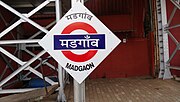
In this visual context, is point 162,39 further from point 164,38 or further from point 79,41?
point 79,41

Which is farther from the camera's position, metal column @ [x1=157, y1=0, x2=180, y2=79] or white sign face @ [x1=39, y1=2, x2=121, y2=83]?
metal column @ [x1=157, y1=0, x2=180, y2=79]

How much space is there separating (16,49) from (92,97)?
372 centimetres

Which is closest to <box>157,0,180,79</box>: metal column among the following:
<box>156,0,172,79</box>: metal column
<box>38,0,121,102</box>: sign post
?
<box>156,0,172,79</box>: metal column

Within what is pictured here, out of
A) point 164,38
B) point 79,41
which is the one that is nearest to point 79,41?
point 79,41

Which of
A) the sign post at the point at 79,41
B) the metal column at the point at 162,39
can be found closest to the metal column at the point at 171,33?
the metal column at the point at 162,39

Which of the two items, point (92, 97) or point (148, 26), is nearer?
point (92, 97)

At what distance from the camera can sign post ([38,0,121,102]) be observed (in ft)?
6.22

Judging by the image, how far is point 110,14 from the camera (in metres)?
8.04

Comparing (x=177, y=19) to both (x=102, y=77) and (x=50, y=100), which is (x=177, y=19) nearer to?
(x=102, y=77)

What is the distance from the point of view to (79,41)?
1904 mm

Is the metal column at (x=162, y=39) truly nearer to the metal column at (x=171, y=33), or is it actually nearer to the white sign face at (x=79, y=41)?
the metal column at (x=171, y=33)

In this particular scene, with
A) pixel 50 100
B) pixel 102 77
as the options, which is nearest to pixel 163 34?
pixel 102 77

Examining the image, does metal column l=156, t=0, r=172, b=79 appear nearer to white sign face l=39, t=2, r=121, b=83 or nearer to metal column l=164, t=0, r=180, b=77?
metal column l=164, t=0, r=180, b=77

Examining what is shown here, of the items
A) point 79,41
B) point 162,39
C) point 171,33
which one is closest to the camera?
point 79,41
